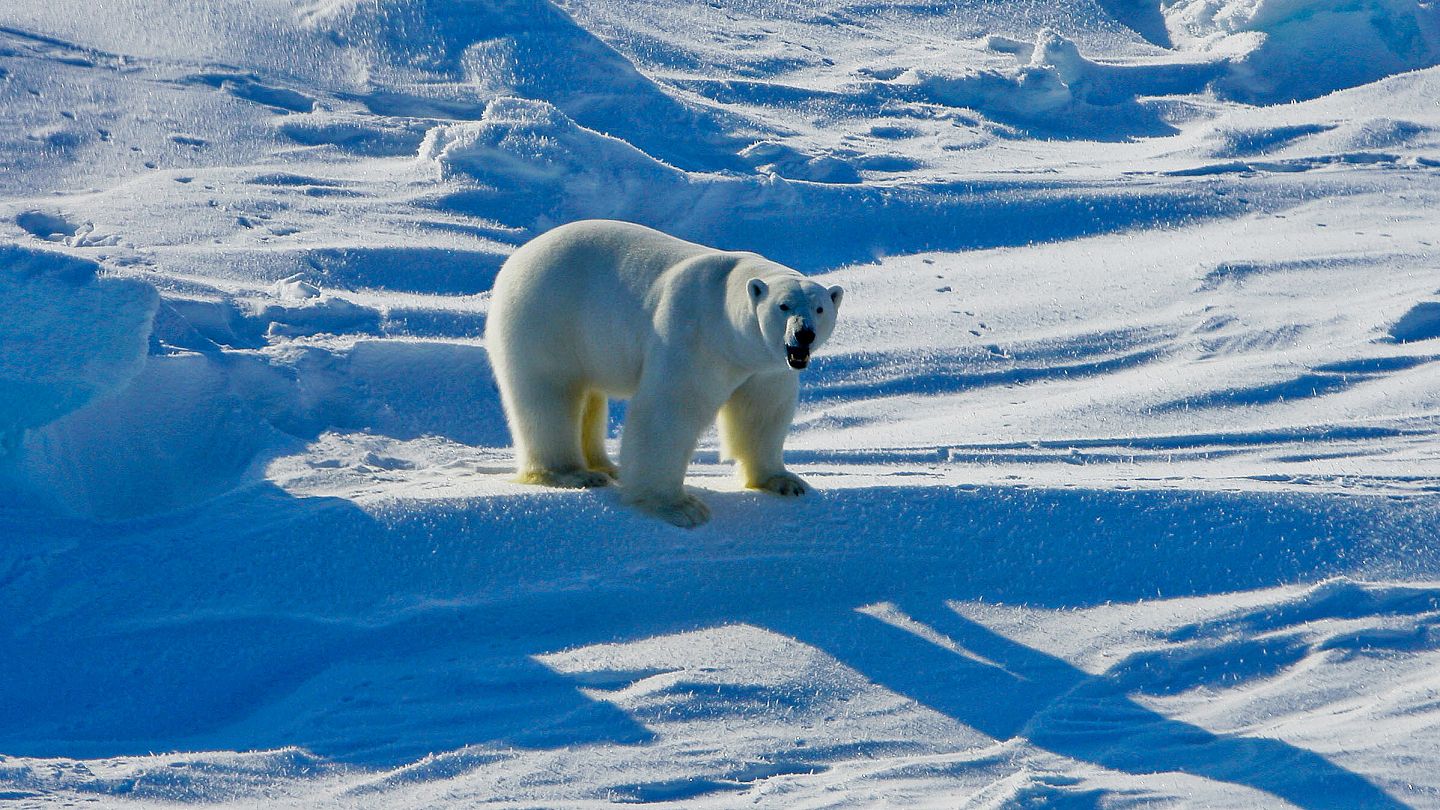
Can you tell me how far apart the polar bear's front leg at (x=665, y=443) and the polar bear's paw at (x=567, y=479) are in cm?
31

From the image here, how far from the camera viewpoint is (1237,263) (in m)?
8.59

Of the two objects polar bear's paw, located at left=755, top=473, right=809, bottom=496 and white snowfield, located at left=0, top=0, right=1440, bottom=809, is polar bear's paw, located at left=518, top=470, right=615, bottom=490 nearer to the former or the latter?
white snowfield, located at left=0, top=0, right=1440, bottom=809

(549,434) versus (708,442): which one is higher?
(549,434)

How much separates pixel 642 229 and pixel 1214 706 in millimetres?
2626

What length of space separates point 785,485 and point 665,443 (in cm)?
53

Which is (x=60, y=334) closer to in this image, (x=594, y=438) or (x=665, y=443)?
(x=594, y=438)

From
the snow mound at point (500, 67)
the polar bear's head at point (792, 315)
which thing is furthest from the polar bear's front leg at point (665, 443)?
the snow mound at point (500, 67)

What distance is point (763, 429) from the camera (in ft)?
17.4

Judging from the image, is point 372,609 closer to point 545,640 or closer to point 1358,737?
point 545,640

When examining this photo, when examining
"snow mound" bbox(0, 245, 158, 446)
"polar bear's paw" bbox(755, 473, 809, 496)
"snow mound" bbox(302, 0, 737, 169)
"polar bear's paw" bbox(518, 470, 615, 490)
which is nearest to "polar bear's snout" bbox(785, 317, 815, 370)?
"polar bear's paw" bbox(755, 473, 809, 496)

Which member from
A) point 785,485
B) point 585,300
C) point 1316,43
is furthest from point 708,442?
point 1316,43

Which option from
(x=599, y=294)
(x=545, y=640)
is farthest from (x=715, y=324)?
(x=545, y=640)

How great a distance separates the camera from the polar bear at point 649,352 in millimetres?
4867

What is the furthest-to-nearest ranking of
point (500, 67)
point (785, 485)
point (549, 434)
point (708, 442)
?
point (500, 67) → point (708, 442) → point (549, 434) → point (785, 485)
